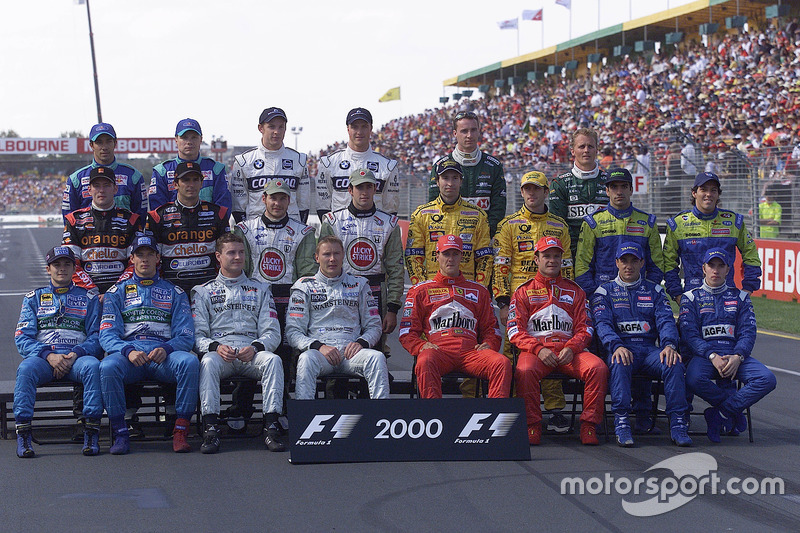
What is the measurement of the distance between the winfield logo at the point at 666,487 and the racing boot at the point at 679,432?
2.49ft

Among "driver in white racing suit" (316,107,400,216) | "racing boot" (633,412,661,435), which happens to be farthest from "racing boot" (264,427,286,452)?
"racing boot" (633,412,661,435)

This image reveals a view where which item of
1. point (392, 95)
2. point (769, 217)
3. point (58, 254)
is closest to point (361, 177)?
point (58, 254)

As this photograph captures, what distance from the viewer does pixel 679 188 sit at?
63.1 ft

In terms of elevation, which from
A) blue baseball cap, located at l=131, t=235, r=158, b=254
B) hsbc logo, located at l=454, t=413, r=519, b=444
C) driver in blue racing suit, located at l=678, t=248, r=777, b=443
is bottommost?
hsbc logo, located at l=454, t=413, r=519, b=444

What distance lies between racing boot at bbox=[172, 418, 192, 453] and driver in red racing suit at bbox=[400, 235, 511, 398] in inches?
70.4

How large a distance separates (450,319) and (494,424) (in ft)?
4.00

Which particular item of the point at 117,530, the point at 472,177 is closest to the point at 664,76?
the point at 472,177

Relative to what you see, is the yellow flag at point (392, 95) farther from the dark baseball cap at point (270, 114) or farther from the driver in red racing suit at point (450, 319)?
the driver in red racing suit at point (450, 319)

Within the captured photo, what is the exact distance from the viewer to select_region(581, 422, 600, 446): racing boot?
6996 mm

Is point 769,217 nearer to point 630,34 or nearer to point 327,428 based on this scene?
point 327,428

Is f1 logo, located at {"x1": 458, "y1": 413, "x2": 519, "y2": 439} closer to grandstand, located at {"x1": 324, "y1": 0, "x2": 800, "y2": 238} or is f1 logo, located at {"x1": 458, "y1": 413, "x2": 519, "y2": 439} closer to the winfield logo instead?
the winfield logo

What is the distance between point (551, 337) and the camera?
24.4 ft

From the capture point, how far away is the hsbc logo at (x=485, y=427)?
255 inches

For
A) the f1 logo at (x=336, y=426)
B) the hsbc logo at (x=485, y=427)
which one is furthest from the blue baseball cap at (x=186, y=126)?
the hsbc logo at (x=485, y=427)
